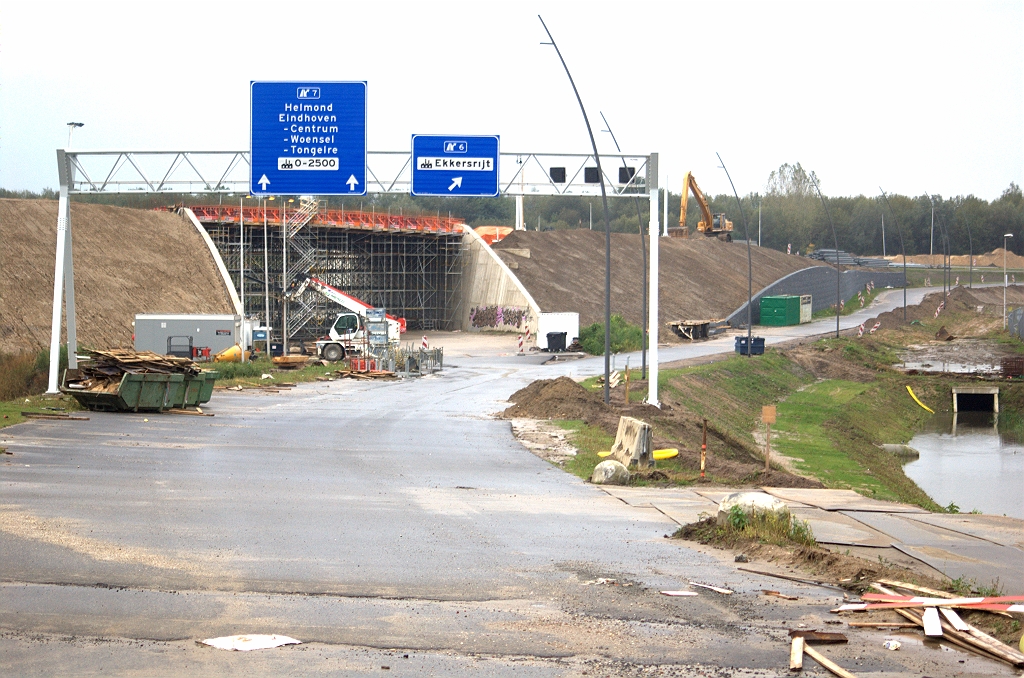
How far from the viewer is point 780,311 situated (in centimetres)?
7950

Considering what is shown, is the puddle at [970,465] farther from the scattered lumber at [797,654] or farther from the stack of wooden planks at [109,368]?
the stack of wooden planks at [109,368]

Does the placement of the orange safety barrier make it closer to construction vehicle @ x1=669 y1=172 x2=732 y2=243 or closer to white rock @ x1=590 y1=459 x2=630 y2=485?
construction vehicle @ x1=669 y1=172 x2=732 y2=243

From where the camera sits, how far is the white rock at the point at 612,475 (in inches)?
677

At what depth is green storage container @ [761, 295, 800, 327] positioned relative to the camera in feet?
260

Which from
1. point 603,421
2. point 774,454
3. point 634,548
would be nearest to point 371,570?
point 634,548

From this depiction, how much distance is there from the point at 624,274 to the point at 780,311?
12.8m

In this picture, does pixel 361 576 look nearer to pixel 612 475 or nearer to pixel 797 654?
pixel 797 654

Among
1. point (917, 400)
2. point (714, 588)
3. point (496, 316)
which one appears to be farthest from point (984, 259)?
point (714, 588)

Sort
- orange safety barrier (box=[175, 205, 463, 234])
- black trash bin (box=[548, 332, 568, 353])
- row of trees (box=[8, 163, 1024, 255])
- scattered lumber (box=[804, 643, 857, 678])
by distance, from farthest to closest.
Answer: row of trees (box=[8, 163, 1024, 255]), orange safety barrier (box=[175, 205, 463, 234]), black trash bin (box=[548, 332, 568, 353]), scattered lumber (box=[804, 643, 857, 678])

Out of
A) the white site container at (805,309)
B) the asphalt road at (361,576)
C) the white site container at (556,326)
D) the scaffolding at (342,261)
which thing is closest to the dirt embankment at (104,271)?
the scaffolding at (342,261)

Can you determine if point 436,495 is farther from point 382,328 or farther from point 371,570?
point 382,328

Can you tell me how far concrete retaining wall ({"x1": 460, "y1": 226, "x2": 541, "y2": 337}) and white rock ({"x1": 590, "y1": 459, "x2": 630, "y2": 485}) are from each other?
4865 centimetres

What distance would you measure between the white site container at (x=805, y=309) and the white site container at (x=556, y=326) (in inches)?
1170

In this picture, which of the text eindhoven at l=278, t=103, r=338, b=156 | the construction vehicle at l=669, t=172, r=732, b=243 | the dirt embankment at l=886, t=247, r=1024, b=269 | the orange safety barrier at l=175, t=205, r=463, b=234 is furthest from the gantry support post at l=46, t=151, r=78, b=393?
the dirt embankment at l=886, t=247, r=1024, b=269
